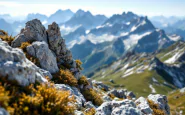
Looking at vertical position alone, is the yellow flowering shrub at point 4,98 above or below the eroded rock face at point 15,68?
below

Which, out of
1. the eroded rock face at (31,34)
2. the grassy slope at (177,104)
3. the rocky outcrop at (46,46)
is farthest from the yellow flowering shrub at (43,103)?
the grassy slope at (177,104)

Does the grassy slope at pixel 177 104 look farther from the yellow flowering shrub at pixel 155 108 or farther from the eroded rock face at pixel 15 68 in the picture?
the eroded rock face at pixel 15 68

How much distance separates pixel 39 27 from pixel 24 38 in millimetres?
3846

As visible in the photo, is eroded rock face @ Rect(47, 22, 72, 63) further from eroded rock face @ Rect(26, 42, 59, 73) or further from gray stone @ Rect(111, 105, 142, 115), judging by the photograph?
gray stone @ Rect(111, 105, 142, 115)

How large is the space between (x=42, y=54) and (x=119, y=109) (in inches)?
465

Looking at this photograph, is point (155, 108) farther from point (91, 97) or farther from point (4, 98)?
point (4, 98)

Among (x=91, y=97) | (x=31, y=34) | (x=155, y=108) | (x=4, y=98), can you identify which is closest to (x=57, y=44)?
(x=31, y=34)

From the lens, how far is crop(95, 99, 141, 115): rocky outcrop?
18.0m

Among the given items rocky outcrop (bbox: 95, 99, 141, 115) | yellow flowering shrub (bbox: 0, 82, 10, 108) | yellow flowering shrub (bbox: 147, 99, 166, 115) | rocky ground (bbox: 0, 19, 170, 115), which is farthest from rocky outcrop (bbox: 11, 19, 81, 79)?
yellow flowering shrub (bbox: 0, 82, 10, 108)

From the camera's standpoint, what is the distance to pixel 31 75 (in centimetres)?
1530

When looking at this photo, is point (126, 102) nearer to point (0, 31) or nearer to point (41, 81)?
point (41, 81)

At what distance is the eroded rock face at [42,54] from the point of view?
24.4 meters

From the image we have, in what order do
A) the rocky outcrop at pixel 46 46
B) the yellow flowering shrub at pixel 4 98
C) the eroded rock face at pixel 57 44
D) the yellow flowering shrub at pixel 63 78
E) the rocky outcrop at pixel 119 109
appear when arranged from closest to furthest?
the yellow flowering shrub at pixel 4 98 < the rocky outcrop at pixel 119 109 < the rocky outcrop at pixel 46 46 < the yellow flowering shrub at pixel 63 78 < the eroded rock face at pixel 57 44

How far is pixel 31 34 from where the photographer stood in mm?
29109
